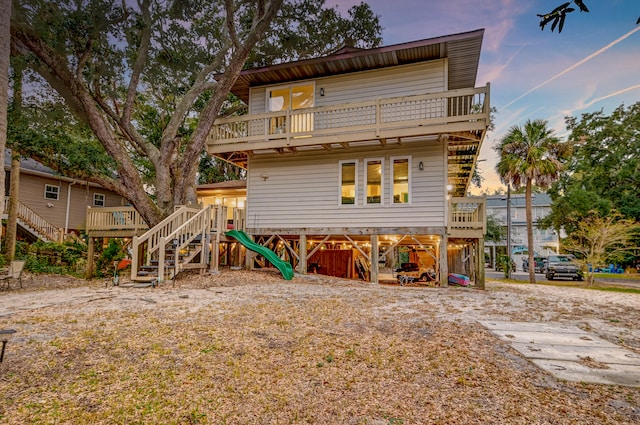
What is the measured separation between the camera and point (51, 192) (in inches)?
877

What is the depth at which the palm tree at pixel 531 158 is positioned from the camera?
19.1m

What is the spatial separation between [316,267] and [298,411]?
1187cm

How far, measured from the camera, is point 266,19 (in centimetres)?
1239

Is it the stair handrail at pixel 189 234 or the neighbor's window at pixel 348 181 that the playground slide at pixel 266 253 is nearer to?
the stair handrail at pixel 189 234

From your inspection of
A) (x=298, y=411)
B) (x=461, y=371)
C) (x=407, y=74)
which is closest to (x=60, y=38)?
(x=407, y=74)

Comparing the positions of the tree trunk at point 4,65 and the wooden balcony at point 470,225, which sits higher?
the tree trunk at point 4,65

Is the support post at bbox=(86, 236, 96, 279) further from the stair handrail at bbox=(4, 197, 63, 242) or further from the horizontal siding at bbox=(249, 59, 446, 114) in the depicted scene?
the horizontal siding at bbox=(249, 59, 446, 114)

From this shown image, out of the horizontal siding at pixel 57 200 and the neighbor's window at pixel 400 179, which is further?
the horizontal siding at pixel 57 200

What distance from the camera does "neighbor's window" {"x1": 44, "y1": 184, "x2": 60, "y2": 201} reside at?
22.0 metres

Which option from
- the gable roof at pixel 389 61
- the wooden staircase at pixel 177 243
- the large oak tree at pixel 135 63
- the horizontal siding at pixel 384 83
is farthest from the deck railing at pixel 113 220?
the horizontal siding at pixel 384 83

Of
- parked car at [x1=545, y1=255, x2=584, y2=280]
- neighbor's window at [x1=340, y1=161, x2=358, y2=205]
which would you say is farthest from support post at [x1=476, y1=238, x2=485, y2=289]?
parked car at [x1=545, y1=255, x2=584, y2=280]

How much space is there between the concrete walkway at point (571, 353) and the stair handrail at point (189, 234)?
26.3 feet

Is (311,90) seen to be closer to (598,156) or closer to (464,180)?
(464,180)

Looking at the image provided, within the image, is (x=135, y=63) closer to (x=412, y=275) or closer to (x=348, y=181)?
(x=348, y=181)
